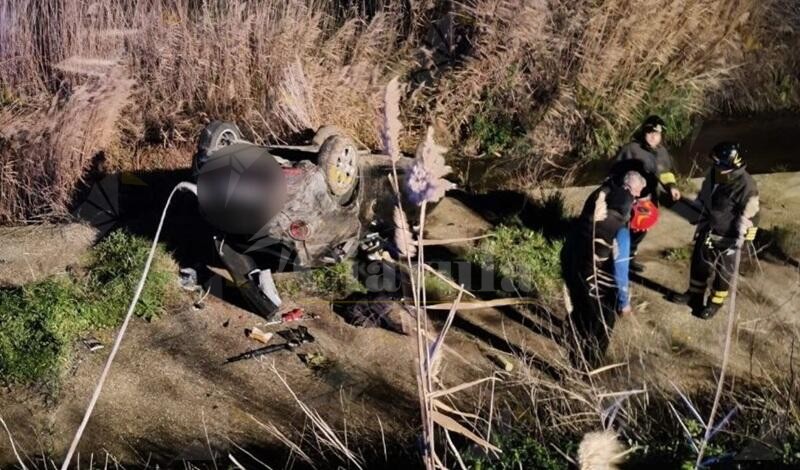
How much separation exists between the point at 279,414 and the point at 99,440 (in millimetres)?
1114

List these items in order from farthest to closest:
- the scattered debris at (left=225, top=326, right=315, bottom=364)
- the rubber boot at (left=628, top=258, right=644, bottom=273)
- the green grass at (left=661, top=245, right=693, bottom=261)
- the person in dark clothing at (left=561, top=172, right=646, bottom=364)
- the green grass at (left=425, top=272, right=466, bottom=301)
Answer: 1. the green grass at (left=661, top=245, right=693, bottom=261)
2. the rubber boot at (left=628, top=258, right=644, bottom=273)
3. the green grass at (left=425, top=272, right=466, bottom=301)
4. the scattered debris at (left=225, top=326, right=315, bottom=364)
5. the person in dark clothing at (left=561, top=172, right=646, bottom=364)

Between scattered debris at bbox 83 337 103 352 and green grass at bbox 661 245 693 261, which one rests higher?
green grass at bbox 661 245 693 261

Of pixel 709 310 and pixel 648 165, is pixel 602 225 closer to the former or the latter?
pixel 648 165

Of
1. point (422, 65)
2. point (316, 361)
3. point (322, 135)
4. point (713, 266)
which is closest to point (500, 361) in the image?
point (316, 361)

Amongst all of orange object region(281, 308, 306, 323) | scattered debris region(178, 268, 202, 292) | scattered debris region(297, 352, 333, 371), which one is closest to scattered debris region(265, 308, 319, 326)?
orange object region(281, 308, 306, 323)

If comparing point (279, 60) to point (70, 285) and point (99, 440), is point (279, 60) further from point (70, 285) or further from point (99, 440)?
point (99, 440)

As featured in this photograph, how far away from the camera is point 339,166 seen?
5762mm

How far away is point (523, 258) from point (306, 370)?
1.96 m

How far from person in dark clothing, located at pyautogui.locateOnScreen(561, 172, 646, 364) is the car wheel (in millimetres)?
1636

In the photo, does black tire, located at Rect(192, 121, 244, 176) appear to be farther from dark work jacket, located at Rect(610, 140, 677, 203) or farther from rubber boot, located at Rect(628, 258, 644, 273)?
rubber boot, located at Rect(628, 258, 644, 273)

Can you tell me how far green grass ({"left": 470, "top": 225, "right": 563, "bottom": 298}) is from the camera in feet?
20.6

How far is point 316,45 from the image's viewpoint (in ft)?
26.7

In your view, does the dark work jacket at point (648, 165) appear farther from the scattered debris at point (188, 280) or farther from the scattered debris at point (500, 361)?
the scattered debris at point (188, 280)

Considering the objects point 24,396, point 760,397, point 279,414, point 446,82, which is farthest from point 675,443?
point 446,82
